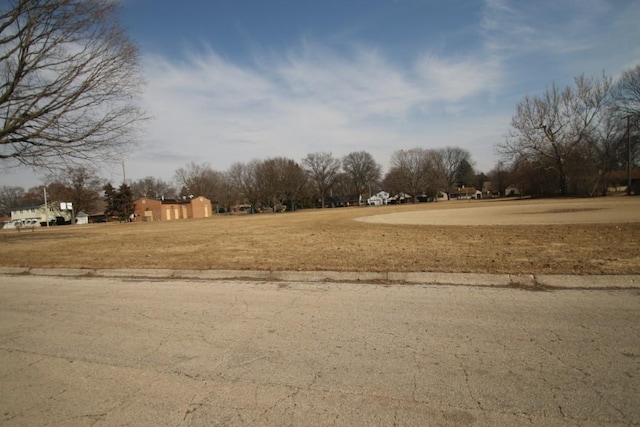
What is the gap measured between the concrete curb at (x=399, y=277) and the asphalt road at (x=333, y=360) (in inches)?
17.9

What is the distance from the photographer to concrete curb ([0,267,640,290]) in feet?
20.1

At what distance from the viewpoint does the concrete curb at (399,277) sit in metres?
6.13

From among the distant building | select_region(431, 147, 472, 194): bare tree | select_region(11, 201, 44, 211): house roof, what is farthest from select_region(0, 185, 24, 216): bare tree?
select_region(431, 147, 472, 194): bare tree

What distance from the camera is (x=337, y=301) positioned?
5797 mm

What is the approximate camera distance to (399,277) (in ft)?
23.6

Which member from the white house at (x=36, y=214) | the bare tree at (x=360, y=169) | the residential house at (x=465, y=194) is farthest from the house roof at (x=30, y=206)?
the residential house at (x=465, y=194)

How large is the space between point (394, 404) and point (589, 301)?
13.6ft

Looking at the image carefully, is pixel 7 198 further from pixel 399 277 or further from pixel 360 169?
pixel 399 277

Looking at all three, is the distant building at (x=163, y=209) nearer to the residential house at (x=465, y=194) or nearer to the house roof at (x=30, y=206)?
the house roof at (x=30, y=206)

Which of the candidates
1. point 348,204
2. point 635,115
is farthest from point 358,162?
point 635,115

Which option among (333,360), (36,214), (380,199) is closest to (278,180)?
(380,199)

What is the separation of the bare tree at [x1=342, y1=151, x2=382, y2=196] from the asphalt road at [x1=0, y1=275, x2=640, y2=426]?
109 m

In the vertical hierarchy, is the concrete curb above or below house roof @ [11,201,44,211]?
below

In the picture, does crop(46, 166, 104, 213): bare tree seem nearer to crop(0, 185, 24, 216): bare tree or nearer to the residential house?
crop(0, 185, 24, 216): bare tree
